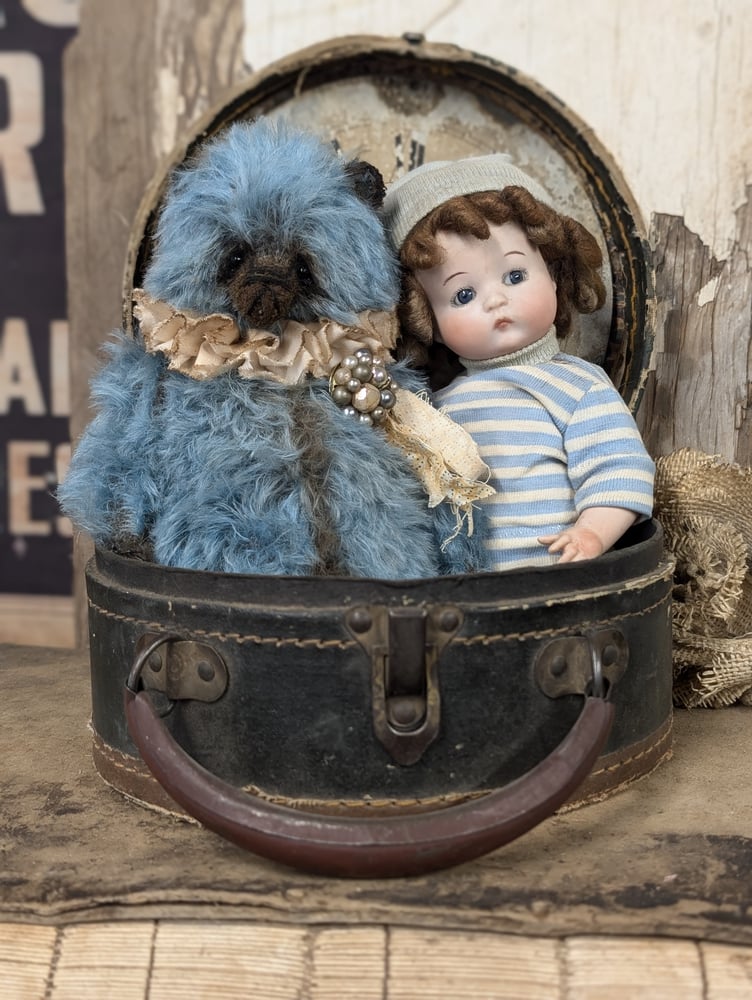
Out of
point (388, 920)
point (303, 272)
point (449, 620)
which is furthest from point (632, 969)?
point (303, 272)

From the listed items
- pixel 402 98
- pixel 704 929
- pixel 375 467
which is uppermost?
pixel 402 98

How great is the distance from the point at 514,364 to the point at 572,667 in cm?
36

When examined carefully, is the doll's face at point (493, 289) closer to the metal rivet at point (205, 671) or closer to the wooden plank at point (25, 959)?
the metal rivet at point (205, 671)

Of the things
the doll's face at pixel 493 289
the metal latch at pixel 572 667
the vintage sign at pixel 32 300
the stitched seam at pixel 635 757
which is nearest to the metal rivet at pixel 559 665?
the metal latch at pixel 572 667

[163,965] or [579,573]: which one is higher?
[579,573]

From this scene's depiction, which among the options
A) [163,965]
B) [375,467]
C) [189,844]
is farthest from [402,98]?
[163,965]

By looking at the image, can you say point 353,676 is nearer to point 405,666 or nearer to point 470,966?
point 405,666

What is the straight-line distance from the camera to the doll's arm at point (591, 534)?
1069 millimetres

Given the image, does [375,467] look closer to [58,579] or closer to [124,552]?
[124,552]

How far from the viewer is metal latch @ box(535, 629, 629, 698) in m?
0.96

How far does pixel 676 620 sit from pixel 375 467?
17.8 inches

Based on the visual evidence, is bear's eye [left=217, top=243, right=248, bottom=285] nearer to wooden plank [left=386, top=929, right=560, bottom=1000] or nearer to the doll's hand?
the doll's hand

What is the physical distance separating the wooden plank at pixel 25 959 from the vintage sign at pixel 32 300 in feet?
3.61

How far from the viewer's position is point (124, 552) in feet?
3.48
